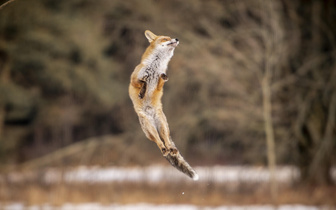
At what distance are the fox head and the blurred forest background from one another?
9.51 metres

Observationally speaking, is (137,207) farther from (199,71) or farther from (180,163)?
(180,163)

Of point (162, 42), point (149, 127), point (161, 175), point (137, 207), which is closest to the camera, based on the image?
point (149, 127)

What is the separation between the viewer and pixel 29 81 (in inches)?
691

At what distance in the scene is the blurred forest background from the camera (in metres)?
12.2

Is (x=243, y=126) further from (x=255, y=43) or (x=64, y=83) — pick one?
(x=64, y=83)

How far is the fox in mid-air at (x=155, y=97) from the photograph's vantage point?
3.31 ft

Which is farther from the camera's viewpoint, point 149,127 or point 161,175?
point 161,175

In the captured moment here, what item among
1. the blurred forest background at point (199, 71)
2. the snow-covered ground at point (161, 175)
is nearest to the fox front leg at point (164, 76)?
the blurred forest background at point (199, 71)

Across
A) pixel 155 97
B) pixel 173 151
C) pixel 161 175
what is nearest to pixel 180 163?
pixel 173 151

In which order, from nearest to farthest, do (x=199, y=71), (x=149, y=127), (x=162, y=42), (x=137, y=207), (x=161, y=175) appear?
(x=149, y=127) → (x=162, y=42) → (x=199, y=71) → (x=137, y=207) → (x=161, y=175)

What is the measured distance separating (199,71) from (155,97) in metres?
11.8

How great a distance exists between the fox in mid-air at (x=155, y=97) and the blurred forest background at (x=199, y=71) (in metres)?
9.59

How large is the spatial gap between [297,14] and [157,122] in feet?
41.5

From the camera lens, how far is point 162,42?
112 cm
